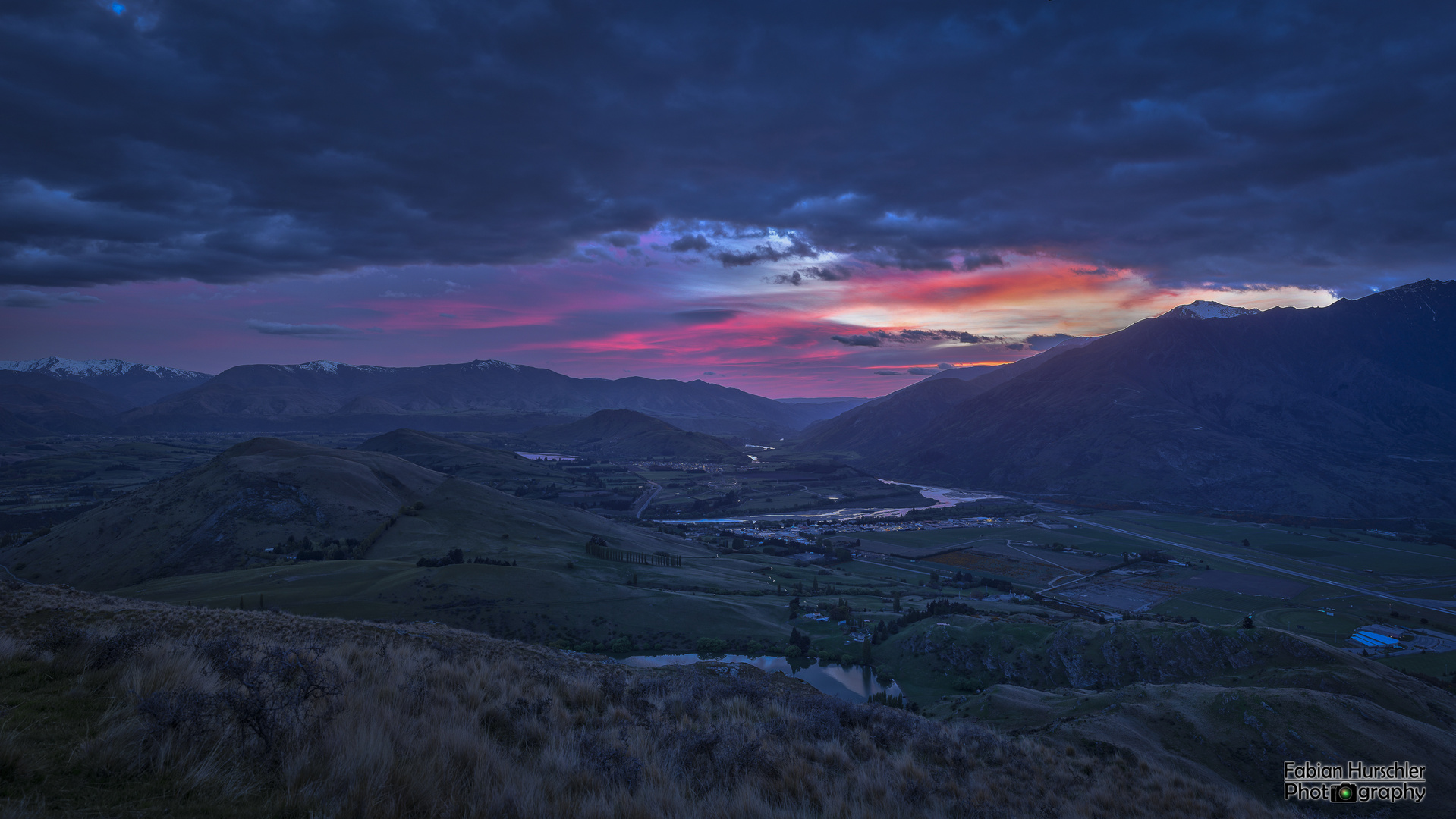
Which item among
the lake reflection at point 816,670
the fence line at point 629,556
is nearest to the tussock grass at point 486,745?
the lake reflection at point 816,670

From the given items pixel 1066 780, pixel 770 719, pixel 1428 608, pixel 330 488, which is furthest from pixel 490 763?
pixel 1428 608

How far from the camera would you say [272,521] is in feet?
→ 424

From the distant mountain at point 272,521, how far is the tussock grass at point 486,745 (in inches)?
4564

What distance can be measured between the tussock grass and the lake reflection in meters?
59.3

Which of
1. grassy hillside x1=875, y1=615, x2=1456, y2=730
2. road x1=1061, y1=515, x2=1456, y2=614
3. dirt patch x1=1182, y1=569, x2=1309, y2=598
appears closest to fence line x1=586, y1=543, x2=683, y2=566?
grassy hillside x1=875, y1=615, x2=1456, y2=730

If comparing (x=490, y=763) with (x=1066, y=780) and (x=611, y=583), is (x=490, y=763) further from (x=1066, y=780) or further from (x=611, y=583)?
(x=611, y=583)

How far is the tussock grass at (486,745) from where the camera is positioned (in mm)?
7422

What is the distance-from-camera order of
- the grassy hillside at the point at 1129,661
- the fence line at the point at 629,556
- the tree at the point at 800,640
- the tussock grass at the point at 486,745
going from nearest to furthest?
the tussock grass at the point at 486,745 < the grassy hillside at the point at 1129,661 < the tree at the point at 800,640 < the fence line at the point at 629,556

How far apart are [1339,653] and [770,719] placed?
7513 centimetres

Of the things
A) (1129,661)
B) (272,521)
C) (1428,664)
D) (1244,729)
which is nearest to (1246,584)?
(1428,664)

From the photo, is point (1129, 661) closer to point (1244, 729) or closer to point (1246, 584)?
point (1244, 729)

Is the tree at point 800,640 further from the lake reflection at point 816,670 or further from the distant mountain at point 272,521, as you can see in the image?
the distant mountain at point 272,521

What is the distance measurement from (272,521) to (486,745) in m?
154

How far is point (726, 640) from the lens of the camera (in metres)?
87.1
